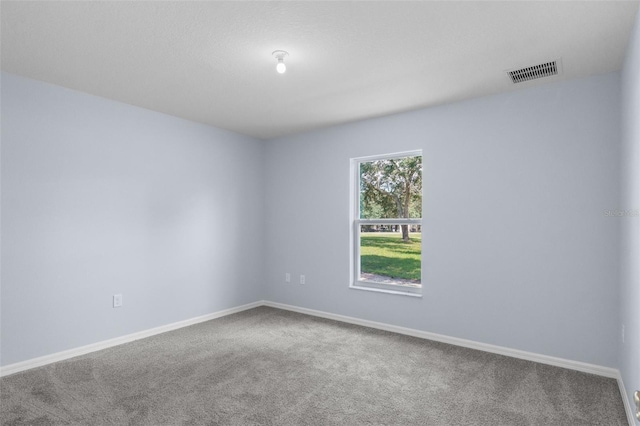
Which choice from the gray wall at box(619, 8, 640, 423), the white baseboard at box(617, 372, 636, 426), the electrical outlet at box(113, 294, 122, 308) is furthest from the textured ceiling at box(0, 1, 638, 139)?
A: the white baseboard at box(617, 372, 636, 426)

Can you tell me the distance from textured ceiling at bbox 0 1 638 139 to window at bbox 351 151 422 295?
90 centimetres

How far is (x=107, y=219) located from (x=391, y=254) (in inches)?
119

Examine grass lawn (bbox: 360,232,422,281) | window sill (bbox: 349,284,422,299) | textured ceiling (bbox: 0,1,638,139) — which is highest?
textured ceiling (bbox: 0,1,638,139)

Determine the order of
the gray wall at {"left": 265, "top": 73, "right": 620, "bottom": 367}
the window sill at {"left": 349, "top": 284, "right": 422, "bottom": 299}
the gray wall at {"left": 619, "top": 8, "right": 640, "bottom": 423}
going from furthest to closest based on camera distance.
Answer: the window sill at {"left": 349, "top": 284, "right": 422, "bottom": 299}
the gray wall at {"left": 265, "top": 73, "right": 620, "bottom": 367}
the gray wall at {"left": 619, "top": 8, "right": 640, "bottom": 423}

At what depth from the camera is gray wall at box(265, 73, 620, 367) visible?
9.55ft

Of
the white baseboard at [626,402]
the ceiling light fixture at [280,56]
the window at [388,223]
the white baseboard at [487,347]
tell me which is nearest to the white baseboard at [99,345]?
the white baseboard at [487,347]

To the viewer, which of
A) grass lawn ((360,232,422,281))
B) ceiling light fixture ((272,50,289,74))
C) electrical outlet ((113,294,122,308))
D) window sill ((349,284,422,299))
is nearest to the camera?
ceiling light fixture ((272,50,289,74))

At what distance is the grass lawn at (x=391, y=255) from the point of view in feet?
13.3

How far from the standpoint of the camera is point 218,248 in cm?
469

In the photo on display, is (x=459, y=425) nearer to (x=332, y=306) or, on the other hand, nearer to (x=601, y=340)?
(x=601, y=340)

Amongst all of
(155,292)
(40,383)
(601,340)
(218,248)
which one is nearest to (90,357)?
(40,383)

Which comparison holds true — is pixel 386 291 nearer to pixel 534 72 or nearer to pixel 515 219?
pixel 515 219

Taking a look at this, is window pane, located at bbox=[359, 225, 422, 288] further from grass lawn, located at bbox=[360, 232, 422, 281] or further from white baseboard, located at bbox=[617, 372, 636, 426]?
white baseboard, located at bbox=[617, 372, 636, 426]

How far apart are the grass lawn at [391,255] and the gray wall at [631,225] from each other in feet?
5.94
